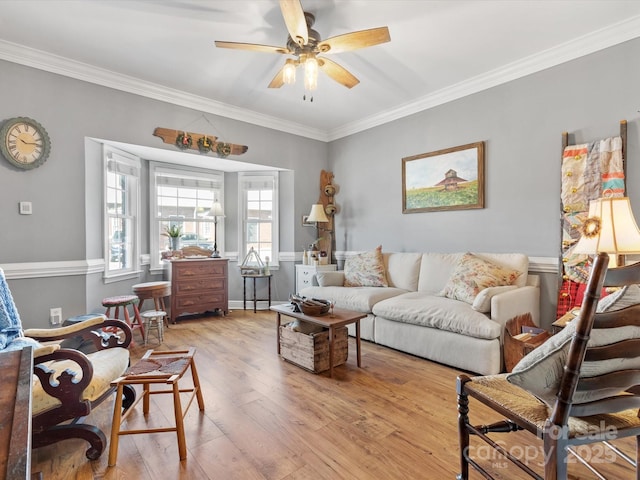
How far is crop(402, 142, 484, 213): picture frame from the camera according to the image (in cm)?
359

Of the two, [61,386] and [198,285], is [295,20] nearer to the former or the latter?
[61,386]

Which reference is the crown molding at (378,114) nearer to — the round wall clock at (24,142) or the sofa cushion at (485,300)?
the round wall clock at (24,142)

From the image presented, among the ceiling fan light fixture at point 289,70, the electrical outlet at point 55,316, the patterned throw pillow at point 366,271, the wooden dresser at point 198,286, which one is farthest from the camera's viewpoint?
the wooden dresser at point 198,286

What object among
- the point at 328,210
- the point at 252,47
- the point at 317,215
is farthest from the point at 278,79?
the point at 328,210

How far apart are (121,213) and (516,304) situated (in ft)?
14.7

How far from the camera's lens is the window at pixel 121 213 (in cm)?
379

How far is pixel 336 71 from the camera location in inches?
107

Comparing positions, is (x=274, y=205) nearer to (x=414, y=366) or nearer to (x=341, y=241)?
(x=341, y=241)

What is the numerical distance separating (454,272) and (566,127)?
5.43 ft

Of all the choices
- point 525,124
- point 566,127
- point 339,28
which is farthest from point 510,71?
point 339,28

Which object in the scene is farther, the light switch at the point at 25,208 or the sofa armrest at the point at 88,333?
the light switch at the point at 25,208

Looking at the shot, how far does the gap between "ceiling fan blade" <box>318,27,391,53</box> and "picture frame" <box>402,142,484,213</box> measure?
6.29 feet

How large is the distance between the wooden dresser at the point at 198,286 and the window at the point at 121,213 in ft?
1.97

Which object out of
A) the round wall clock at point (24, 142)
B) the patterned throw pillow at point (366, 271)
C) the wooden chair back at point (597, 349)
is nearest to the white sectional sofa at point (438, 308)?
the patterned throw pillow at point (366, 271)
